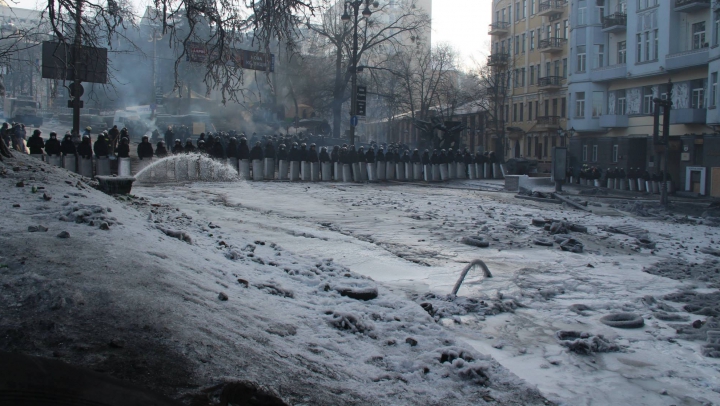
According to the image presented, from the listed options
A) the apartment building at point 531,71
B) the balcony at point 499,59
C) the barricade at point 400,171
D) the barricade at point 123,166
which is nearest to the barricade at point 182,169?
the barricade at point 123,166

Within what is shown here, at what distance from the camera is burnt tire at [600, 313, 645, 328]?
629 cm

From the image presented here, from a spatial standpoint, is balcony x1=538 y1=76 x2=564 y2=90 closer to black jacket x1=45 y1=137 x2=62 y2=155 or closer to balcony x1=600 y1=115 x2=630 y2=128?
balcony x1=600 y1=115 x2=630 y2=128

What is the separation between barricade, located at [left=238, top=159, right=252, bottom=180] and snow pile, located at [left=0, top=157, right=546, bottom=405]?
62.7 feet

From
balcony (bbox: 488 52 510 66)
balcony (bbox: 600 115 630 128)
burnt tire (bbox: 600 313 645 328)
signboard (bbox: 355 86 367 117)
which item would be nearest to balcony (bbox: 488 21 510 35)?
balcony (bbox: 488 52 510 66)

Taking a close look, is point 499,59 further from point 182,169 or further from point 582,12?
point 182,169

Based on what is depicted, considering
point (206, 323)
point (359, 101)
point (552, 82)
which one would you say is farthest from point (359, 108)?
point (552, 82)

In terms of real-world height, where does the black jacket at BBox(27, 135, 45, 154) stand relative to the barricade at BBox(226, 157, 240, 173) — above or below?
above

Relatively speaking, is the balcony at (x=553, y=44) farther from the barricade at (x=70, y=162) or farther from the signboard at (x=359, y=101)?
the barricade at (x=70, y=162)

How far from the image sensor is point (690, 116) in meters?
37.3

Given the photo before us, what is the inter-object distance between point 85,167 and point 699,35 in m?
36.3

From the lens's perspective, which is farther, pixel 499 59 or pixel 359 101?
pixel 499 59

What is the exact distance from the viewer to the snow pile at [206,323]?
3609mm

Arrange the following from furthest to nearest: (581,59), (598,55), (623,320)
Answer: (581,59), (598,55), (623,320)

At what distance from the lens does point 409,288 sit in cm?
744
